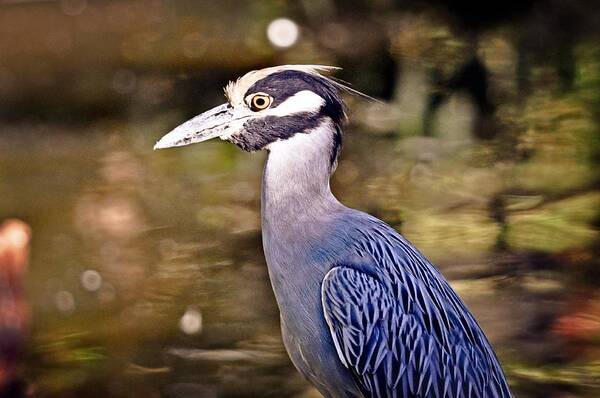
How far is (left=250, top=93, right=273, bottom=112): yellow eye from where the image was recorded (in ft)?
7.60

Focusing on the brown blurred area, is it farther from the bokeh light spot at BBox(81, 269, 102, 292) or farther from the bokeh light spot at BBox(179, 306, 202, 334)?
the bokeh light spot at BBox(179, 306, 202, 334)

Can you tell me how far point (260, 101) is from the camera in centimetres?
232

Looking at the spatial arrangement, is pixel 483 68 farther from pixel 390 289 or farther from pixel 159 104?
pixel 390 289

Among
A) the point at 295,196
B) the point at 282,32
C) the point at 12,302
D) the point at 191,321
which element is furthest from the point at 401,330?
the point at 12,302

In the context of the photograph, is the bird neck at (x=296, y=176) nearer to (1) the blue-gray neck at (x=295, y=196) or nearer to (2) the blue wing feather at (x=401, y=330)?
(1) the blue-gray neck at (x=295, y=196)

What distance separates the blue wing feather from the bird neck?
6.8 inches

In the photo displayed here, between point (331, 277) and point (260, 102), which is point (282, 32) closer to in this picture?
point (260, 102)

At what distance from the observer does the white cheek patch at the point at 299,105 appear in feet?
7.61

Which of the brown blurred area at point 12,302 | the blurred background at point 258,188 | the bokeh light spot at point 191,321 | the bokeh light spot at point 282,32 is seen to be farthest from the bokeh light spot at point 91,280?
the bokeh light spot at point 282,32

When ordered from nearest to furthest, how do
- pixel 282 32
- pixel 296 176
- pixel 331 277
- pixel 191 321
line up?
pixel 331 277 < pixel 296 176 < pixel 191 321 < pixel 282 32

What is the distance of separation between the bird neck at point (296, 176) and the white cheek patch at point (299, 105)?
2.1 inches

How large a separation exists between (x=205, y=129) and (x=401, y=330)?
699mm

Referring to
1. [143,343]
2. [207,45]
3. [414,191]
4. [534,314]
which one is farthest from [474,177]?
[143,343]

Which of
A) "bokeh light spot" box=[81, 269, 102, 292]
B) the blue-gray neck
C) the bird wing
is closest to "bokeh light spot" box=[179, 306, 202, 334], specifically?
"bokeh light spot" box=[81, 269, 102, 292]
